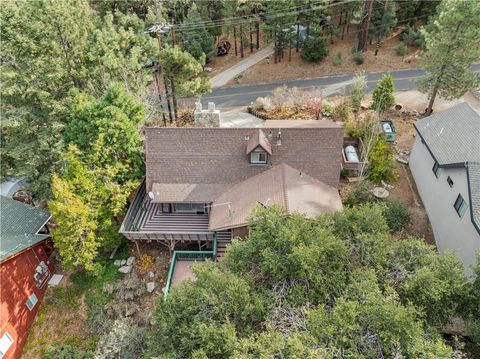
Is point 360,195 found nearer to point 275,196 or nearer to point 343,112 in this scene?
point 275,196

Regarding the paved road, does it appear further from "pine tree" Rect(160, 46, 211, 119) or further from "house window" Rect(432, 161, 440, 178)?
"house window" Rect(432, 161, 440, 178)

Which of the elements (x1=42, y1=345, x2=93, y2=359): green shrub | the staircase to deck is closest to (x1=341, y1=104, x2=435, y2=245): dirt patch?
the staircase to deck

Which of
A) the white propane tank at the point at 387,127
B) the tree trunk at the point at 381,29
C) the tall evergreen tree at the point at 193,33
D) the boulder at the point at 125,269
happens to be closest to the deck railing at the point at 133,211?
the boulder at the point at 125,269

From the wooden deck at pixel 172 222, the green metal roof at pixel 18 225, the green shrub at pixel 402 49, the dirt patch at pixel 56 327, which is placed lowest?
the dirt patch at pixel 56 327

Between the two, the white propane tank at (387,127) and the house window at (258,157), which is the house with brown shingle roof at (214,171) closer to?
the house window at (258,157)

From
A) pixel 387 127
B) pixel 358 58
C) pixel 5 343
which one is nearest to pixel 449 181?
pixel 387 127

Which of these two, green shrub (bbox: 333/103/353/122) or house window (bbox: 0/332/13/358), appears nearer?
house window (bbox: 0/332/13/358)
